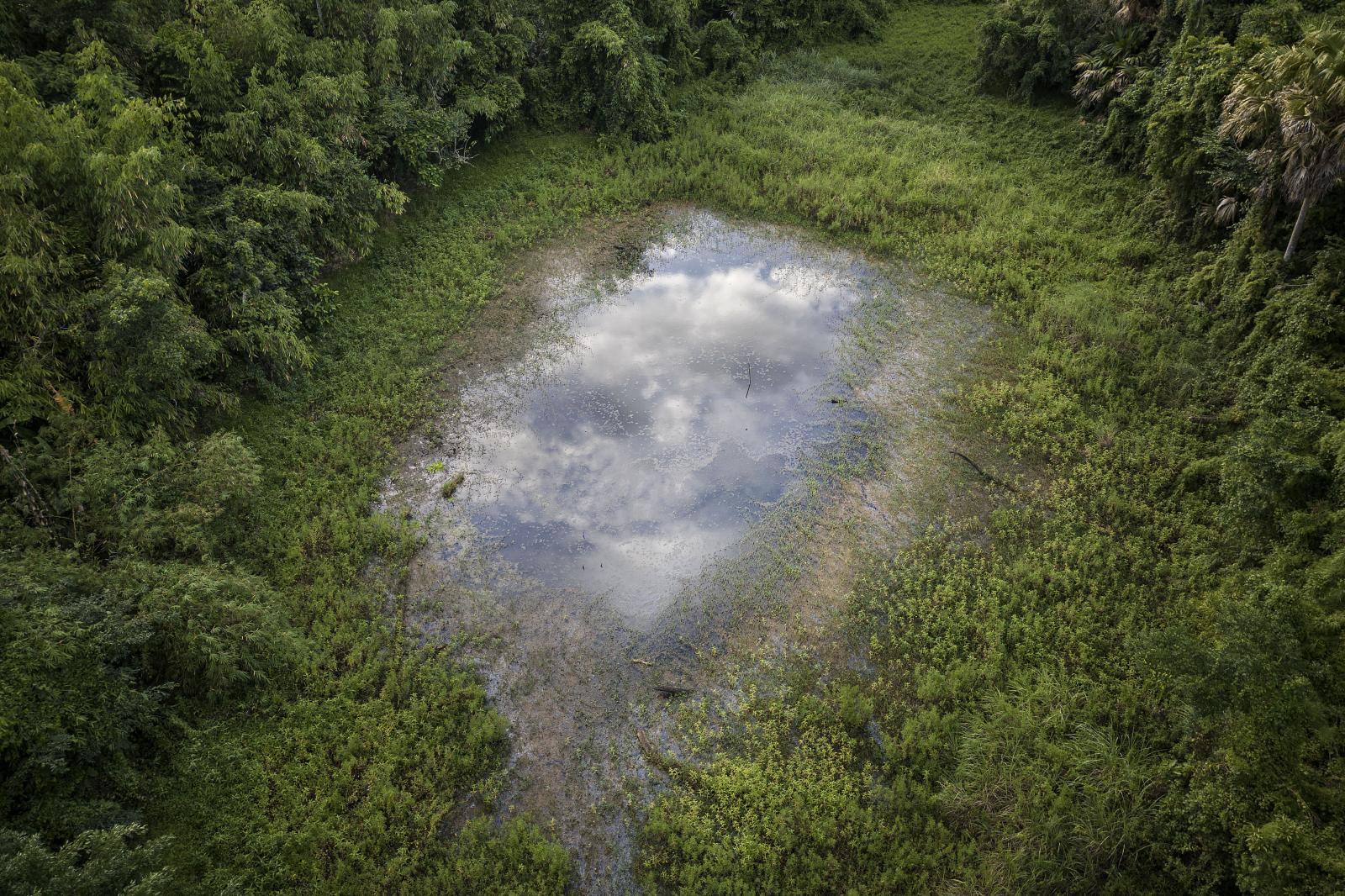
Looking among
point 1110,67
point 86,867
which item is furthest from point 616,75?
point 86,867


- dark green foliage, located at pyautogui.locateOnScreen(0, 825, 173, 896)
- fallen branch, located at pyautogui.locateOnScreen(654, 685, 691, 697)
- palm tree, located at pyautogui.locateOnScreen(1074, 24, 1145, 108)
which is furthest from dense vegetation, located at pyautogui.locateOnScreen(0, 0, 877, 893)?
palm tree, located at pyautogui.locateOnScreen(1074, 24, 1145, 108)

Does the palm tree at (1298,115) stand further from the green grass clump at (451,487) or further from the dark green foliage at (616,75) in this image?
the green grass clump at (451,487)

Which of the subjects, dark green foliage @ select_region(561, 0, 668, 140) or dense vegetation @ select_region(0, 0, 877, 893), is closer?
dense vegetation @ select_region(0, 0, 877, 893)

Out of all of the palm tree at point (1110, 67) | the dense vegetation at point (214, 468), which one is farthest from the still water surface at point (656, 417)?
the palm tree at point (1110, 67)

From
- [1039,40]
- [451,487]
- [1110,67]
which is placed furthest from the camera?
[1039,40]

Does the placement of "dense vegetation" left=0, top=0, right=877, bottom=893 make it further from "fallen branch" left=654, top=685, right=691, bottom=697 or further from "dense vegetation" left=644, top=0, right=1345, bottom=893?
"dense vegetation" left=644, top=0, right=1345, bottom=893

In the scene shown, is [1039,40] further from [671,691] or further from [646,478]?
[671,691]
